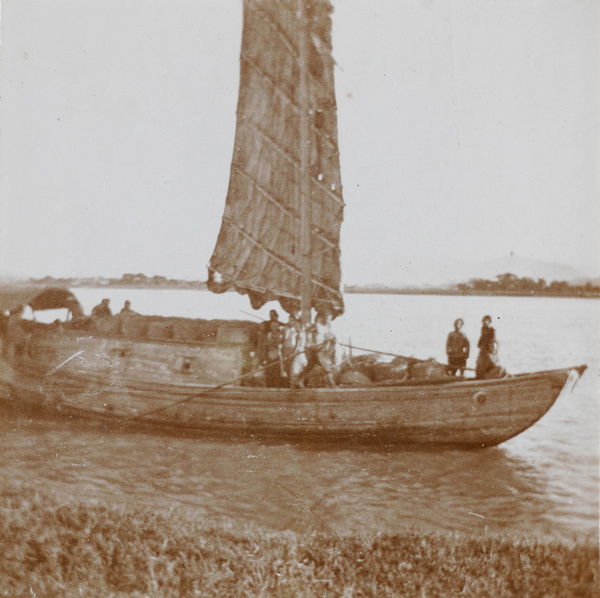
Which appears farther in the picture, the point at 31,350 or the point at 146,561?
the point at 31,350

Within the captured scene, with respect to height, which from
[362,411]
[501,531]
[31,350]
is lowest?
[501,531]

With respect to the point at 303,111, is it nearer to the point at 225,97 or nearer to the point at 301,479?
the point at 225,97

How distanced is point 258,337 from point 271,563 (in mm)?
1234

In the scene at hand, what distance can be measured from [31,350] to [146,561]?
4.67ft

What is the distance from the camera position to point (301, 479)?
291cm

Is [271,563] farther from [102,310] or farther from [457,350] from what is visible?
[102,310]

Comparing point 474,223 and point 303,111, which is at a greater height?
point 303,111

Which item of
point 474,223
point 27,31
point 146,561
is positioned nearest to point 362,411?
point 474,223

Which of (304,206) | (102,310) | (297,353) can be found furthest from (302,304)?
Answer: (102,310)

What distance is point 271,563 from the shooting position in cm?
280

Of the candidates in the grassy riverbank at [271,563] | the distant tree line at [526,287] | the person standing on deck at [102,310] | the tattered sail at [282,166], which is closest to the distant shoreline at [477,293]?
the distant tree line at [526,287]

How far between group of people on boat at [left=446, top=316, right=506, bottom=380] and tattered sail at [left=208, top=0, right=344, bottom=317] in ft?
2.11

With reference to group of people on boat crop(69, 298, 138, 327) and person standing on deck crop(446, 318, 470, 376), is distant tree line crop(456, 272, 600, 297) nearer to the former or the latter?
person standing on deck crop(446, 318, 470, 376)

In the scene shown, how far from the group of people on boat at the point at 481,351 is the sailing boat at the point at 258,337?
6 cm
